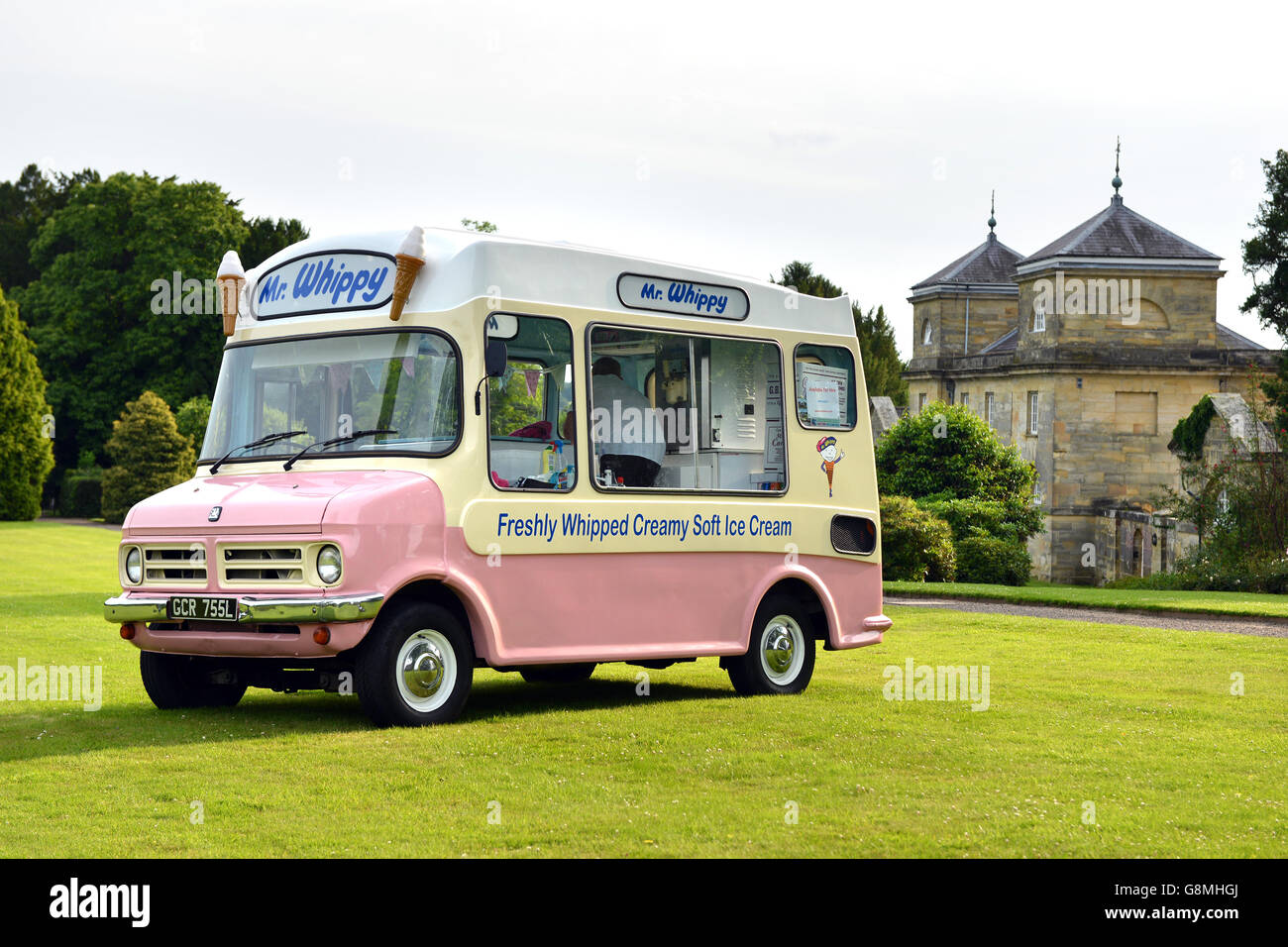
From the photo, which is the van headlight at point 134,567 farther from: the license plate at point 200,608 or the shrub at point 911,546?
the shrub at point 911,546

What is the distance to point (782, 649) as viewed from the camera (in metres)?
13.6

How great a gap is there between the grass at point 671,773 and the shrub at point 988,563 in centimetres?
2258

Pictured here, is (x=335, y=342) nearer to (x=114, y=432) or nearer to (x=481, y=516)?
(x=481, y=516)

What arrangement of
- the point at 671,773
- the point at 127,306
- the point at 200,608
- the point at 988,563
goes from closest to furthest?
the point at 671,773 < the point at 200,608 < the point at 988,563 < the point at 127,306

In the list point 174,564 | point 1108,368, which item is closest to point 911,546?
point 174,564

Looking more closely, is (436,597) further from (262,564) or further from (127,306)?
(127,306)

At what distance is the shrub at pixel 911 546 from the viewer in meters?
34.3

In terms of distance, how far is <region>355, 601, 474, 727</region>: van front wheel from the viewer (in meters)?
10.6

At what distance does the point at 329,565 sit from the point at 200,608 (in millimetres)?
1018

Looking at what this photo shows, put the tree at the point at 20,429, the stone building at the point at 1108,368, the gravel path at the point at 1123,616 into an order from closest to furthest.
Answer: the gravel path at the point at 1123,616 < the tree at the point at 20,429 < the stone building at the point at 1108,368

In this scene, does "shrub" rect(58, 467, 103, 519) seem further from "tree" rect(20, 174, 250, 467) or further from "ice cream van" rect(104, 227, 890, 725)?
"ice cream van" rect(104, 227, 890, 725)

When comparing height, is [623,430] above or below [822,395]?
below

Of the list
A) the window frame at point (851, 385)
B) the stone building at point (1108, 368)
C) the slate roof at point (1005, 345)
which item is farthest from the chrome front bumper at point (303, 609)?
the slate roof at point (1005, 345)

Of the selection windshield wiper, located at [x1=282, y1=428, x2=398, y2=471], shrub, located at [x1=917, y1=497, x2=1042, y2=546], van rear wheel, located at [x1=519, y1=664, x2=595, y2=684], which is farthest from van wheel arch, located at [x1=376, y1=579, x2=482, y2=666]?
shrub, located at [x1=917, y1=497, x2=1042, y2=546]
